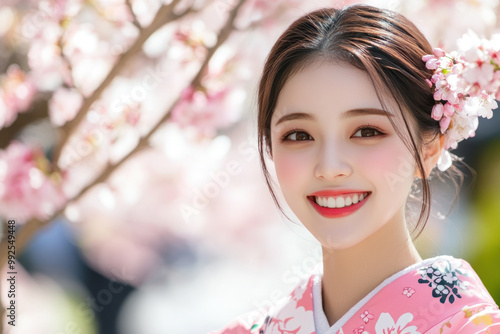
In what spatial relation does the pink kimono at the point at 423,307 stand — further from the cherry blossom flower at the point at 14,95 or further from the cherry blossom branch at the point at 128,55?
the cherry blossom flower at the point at 14,95

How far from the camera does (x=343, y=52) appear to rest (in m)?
1.63

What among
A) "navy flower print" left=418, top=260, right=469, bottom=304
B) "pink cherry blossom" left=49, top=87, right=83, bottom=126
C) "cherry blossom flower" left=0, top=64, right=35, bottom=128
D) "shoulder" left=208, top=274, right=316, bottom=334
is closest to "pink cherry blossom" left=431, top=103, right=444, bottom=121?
"navy flower print" left=418, top=260, right=469, bottom=304

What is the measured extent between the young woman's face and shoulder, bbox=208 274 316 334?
0.26m

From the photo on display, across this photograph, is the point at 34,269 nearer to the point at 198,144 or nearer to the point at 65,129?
the point at 198,144

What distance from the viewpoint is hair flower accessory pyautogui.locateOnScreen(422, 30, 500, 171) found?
143 centimetres

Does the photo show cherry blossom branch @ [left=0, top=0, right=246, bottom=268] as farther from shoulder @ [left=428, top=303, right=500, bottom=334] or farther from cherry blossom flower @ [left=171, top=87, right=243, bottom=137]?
shoulder @ [left=428, top=303, right=500, bottom=334]

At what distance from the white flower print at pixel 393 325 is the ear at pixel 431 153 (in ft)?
1.21

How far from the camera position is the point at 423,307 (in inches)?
62.6

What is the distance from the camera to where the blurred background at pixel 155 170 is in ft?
9.14

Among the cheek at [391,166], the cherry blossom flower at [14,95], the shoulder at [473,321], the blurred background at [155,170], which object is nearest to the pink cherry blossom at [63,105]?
the blurred background at [155,170]

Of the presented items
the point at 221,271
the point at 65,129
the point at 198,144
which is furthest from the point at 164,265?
the point at 65,129

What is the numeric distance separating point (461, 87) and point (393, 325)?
1.98 feet

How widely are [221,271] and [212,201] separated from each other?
458 mm

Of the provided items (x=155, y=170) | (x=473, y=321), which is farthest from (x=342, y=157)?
(x=155, y=170)
